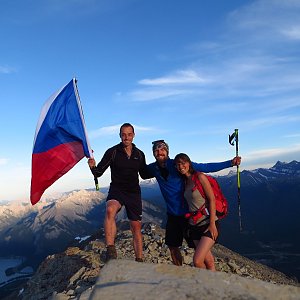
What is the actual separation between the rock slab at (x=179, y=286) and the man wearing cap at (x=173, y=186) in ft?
13.1

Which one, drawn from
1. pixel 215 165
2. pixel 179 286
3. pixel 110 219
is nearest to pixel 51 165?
pixel 110 219

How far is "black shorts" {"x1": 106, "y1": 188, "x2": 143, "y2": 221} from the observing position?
990 cm

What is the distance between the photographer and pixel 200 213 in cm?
877

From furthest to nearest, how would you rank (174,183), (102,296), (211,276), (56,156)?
(56,156)
(174,183)
(211,276)
(102,296)

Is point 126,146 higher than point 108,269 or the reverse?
higher

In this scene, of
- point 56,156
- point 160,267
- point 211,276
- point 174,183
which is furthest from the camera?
point 56,156

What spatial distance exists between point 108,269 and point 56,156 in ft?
22.6

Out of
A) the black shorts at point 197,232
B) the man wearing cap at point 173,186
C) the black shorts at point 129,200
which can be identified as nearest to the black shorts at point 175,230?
the man wearing cap at point 173,186

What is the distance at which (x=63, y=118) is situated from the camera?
1205 cm

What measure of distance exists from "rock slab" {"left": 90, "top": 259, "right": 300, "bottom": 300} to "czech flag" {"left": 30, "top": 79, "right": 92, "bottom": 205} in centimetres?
661

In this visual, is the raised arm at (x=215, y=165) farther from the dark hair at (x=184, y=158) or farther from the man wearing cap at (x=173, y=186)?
the dark hair at (x=184, y=158)

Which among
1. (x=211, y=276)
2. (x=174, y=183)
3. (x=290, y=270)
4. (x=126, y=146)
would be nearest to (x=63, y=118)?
(x=126, y=146)

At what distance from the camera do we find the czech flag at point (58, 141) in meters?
11.8

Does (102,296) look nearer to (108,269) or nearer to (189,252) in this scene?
(108,269)
